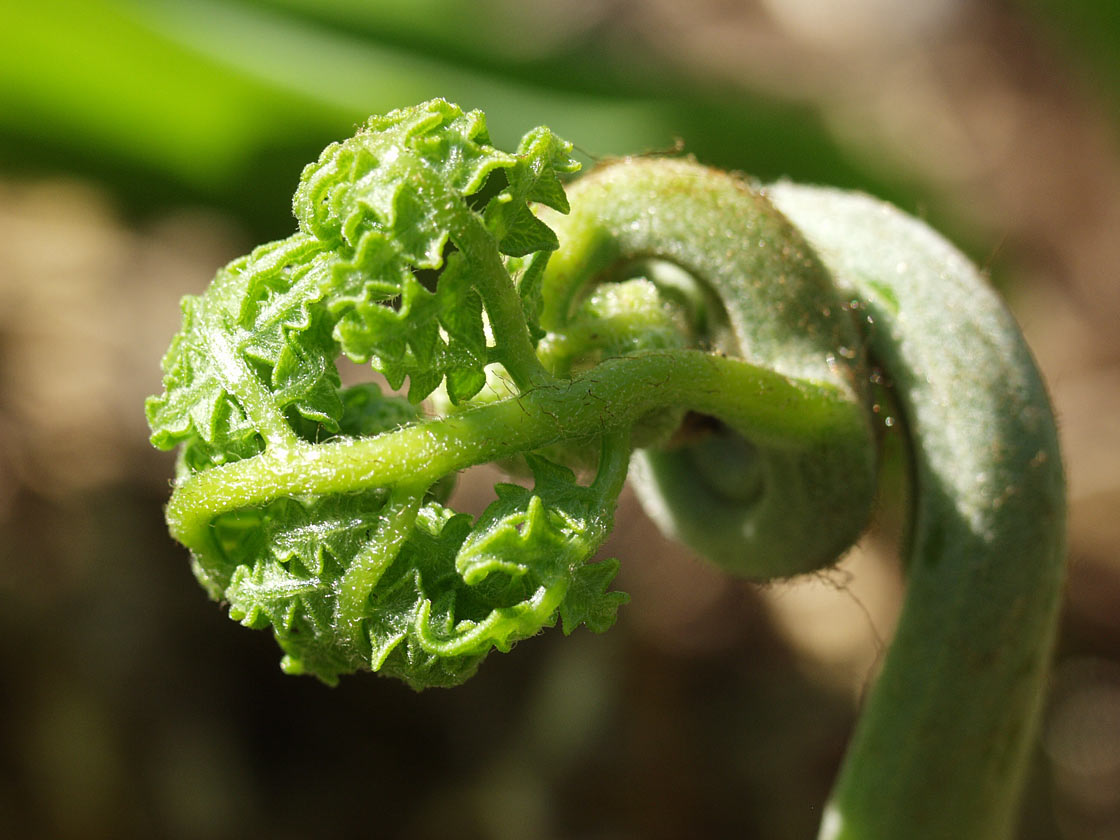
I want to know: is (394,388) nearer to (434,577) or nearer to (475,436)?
(475,436)

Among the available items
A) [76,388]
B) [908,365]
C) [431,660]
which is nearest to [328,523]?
[431,660]

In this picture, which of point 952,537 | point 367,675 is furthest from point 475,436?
point 367,675

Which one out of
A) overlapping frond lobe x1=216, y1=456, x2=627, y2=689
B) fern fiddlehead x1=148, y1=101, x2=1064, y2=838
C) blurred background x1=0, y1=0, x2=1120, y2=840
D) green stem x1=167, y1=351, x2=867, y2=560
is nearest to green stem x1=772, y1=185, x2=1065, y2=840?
fern fiddlehead x1=148, y1=101, x2=1064, y2=838

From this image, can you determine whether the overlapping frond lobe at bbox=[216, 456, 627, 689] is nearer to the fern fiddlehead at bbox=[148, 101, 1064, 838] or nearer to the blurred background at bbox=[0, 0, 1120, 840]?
the fern fiddlehead at bbox=[148, 101, 1064, 838]

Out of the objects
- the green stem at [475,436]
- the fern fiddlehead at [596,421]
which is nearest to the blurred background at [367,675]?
the fern fiddlehead at [596,421]

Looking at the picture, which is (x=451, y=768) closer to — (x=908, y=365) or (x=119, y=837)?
(x=119, y=837)

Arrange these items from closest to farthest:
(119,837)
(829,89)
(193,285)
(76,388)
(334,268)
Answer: (334,268)
(119,837)
(76,388)
(193,285)
(829,89)
